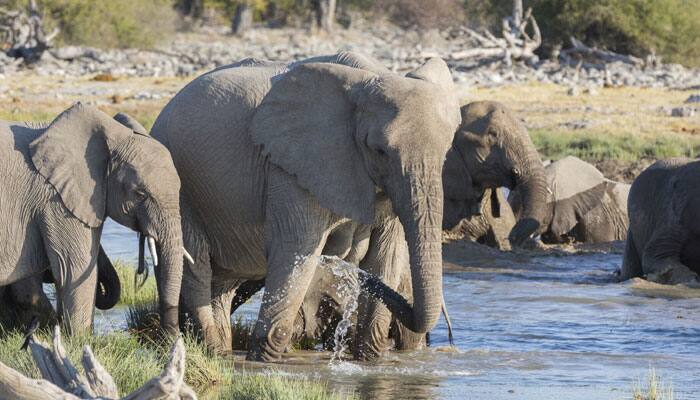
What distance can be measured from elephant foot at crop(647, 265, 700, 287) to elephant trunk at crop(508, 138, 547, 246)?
1.06 m

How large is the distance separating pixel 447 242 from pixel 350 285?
211 inches

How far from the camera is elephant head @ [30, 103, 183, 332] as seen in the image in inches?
309

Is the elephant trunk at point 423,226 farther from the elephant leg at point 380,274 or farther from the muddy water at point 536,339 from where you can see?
the elephant leg at point 380,274

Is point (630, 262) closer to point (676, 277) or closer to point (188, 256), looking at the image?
point (676, 277)

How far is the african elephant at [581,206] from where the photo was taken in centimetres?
1470

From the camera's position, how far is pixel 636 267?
12656mm

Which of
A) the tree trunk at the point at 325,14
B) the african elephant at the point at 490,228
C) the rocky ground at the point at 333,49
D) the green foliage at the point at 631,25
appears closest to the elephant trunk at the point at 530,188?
the african elephant at the point at 490,228

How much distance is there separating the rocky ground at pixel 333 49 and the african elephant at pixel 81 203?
56.2 ft

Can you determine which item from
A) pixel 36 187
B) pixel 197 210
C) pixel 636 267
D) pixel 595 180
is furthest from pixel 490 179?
pixel 36 187

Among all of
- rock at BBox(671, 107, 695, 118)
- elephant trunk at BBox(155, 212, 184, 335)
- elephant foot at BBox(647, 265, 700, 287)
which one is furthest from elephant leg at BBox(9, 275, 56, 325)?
rock at BBox(671, 107, 695, 118)

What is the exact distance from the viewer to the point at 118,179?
7949 mm

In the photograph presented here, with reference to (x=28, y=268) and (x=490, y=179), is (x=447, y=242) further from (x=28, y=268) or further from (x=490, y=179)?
(x=28, y=268)

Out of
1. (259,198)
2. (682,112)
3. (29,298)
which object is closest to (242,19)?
(682,112)

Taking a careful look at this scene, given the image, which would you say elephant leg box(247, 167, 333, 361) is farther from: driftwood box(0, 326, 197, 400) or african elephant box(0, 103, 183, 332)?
driftwood box(0, 326, 197, 400)
